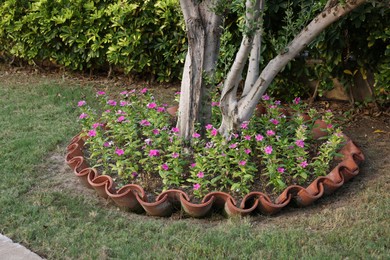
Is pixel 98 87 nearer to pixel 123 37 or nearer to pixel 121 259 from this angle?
pixel 123 37

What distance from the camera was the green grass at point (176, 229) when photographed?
→ 11.0 ft

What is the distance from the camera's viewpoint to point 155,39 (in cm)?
670

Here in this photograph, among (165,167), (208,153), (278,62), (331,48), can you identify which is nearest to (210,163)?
(208,153)

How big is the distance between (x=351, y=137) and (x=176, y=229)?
7.57ft

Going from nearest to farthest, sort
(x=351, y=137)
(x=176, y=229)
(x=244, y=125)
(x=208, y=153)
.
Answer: (x=176, y=229) < (x=208, y=153) < (x=244, y=125) < (x=351, y=137)

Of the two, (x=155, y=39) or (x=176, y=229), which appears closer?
(x=176, y=229)

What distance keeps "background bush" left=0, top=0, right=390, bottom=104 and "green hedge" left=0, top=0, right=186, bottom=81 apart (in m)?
0.01

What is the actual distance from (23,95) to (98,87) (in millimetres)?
934

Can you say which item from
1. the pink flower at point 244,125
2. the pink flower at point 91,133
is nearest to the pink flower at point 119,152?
the pink flower at point 91,133

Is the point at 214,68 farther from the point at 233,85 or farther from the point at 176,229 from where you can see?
the point at 176,229

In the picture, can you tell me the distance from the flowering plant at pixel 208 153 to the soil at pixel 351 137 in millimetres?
231

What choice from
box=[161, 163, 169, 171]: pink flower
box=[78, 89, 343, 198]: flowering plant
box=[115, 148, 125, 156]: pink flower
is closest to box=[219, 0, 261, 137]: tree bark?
box=[78, 89, 343, 198]: flowering plant

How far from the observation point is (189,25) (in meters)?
4.32

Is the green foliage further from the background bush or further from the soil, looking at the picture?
the soil
